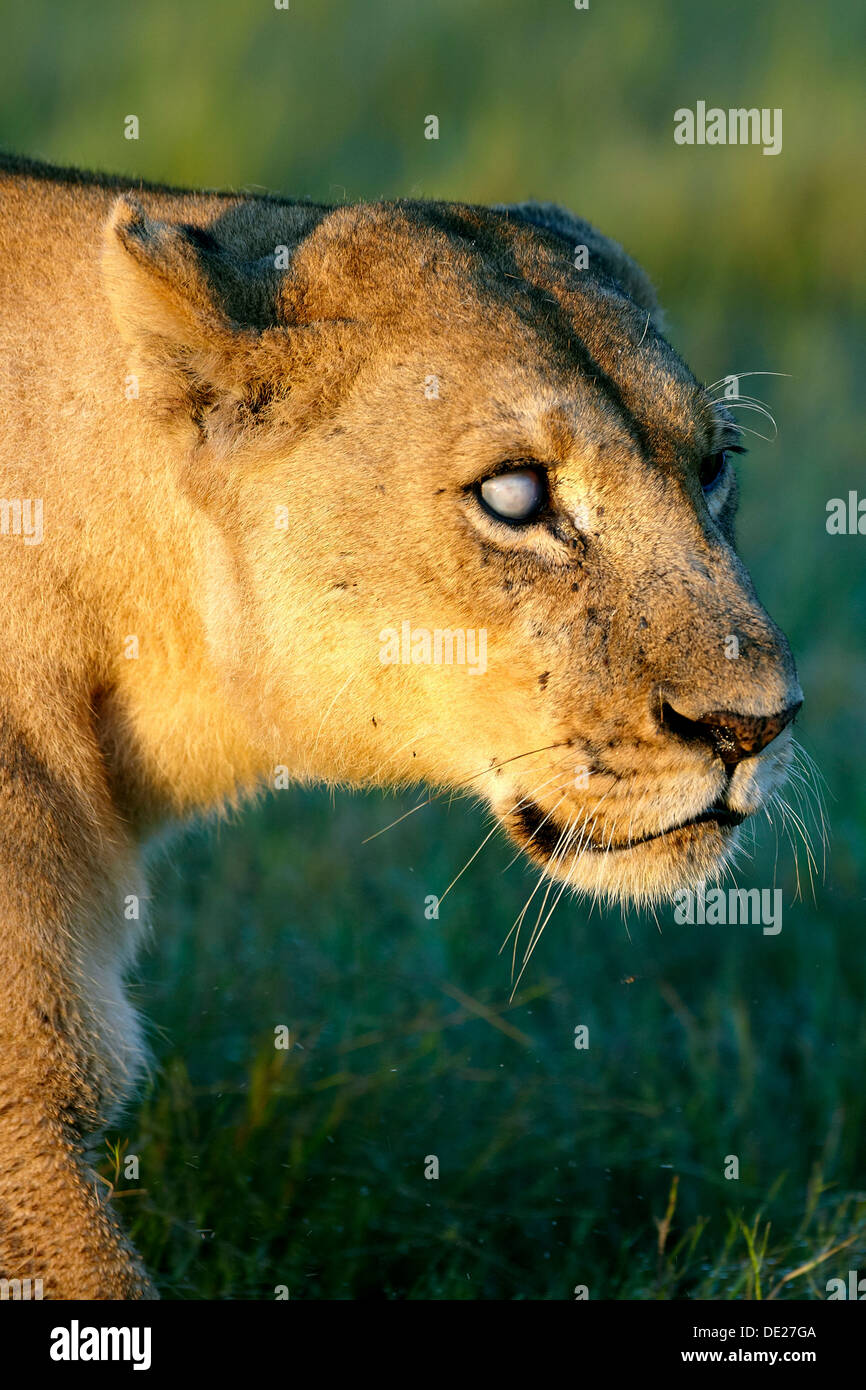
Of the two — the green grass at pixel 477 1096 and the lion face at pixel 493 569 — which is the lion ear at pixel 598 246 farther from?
the green grass at pixel 477 1096

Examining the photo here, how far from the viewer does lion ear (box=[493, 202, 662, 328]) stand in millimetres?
4234

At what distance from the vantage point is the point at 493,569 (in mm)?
3406

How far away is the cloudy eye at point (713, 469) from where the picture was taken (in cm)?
380

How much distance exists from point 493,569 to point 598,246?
1.33 metres

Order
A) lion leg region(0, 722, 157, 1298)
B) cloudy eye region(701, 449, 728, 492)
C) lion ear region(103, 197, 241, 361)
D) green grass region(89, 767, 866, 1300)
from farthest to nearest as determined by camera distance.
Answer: green grass region(89, 767, 866, 1300)
cloudy eye region(701, 449, 728, 492)
lion ear region(103, 197, 241, 361)
lion leg region(0, 722, 157, 1298)

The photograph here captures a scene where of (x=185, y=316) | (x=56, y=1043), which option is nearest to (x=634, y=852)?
(x=56, y=1043)

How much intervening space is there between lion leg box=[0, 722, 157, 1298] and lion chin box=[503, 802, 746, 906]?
912 millimetres

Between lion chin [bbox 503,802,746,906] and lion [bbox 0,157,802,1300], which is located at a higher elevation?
lion [bbox 0,157,802,1300]

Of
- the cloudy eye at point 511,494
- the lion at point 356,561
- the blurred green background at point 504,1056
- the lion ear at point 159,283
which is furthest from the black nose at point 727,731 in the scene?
the blurred green background at point 504,1056

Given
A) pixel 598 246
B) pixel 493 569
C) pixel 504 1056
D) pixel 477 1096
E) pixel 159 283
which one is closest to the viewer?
pixel 159 283

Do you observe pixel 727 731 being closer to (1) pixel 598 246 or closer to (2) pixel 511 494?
(2) pixel 511 494

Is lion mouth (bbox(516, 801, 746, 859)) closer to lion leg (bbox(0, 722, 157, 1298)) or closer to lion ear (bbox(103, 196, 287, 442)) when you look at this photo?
lion leg (bbox(0, 722, 157, 1298))

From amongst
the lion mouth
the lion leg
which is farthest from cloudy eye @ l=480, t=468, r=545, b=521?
the lion leg
